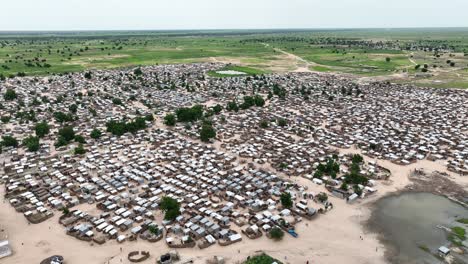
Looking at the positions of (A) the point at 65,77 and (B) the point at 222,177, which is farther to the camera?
(A) the point at 65,77

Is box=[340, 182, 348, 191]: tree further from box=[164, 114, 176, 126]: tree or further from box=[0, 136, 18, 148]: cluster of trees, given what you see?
box=[0, 136, 18, 148]: cluster of trees

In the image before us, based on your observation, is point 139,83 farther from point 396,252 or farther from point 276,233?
point 396,252

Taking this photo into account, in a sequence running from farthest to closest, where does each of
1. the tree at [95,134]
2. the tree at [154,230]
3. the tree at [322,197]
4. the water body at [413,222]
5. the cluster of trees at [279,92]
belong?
the cluster of trees at [279,92]
the tree at [95,134]
the tree at [322,197]
the tree at [154,230]
the water body at [413,222]

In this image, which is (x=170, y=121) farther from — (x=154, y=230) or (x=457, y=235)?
(x=457, y=235)

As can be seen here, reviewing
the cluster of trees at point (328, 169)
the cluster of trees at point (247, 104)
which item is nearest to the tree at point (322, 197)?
the cluster of trees at point (328, 169)

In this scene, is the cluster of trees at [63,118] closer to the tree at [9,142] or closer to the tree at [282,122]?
the tree at [9,142]

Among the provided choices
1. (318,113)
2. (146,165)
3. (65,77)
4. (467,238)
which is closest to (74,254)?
(146,165)
